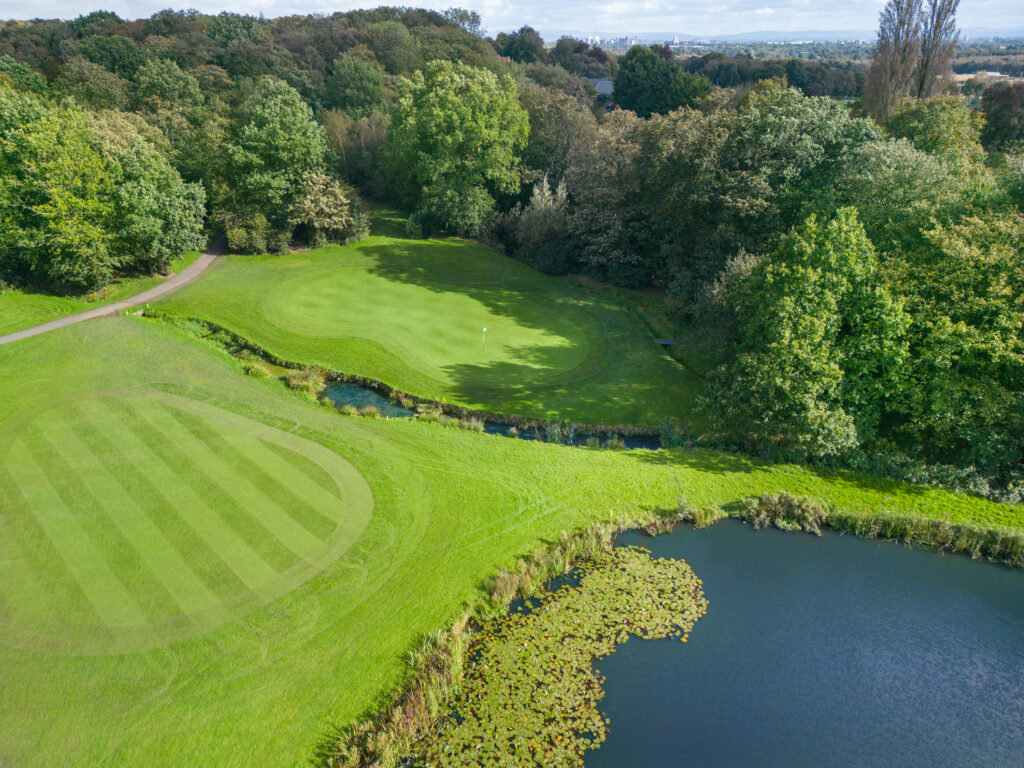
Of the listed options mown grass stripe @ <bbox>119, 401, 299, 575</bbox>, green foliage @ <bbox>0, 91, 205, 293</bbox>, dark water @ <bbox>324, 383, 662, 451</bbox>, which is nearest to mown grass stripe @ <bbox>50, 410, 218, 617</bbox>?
mown grass stripe @ <bbox>119, 401, 299, 575</bbox>

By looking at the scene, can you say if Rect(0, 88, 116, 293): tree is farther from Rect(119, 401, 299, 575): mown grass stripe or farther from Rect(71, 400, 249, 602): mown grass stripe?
Rect(119, 401, 299, 575): mown grass stripe

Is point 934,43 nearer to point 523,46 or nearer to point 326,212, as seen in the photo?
point 326,212

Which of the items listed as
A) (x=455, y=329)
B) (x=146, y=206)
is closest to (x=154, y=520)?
(x=455, y=329)

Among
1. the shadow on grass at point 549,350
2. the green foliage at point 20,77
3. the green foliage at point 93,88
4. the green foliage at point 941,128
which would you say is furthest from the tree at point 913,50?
the green foliage at point 20,77

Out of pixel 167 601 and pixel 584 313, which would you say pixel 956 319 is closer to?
pixel 584 313

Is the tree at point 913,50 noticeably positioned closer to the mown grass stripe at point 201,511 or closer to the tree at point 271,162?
the tree at point 271,162

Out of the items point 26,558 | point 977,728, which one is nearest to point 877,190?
point 977,728
